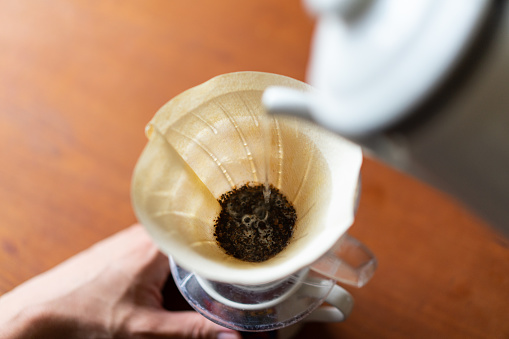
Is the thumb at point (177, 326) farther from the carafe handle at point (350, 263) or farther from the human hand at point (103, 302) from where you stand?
the carafe handle at point (350, 263)

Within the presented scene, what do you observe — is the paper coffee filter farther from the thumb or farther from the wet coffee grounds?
the thumb

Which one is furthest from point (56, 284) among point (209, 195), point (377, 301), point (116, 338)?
point (377, 301)

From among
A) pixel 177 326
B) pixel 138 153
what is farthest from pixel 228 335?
pixel 138 153

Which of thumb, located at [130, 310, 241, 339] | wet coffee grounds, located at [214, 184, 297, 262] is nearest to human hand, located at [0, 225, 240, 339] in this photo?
thumb, located at [130, 310, 241, 339]

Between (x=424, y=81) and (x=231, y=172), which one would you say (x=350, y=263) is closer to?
(x=231, y=172)

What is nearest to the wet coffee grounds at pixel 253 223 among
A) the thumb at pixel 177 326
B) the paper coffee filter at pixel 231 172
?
the paper coffee filter at pixel 231 172

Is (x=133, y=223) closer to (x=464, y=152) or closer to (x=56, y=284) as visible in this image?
(x=56, y=284)

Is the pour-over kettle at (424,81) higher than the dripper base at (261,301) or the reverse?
higher
